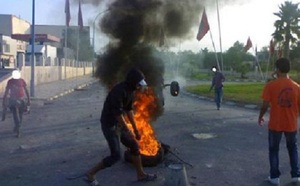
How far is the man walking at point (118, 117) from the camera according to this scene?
5.51 metres

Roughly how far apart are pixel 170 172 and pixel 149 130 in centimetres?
183

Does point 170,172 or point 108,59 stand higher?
point 108,59

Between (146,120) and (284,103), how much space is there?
258 cm

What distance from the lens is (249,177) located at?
641 cm

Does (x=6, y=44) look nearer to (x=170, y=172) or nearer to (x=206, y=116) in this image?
(x=206, y=116)

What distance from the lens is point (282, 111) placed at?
19.4 feet

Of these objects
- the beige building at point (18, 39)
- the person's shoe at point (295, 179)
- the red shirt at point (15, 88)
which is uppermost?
the beige building at point (18, 39)

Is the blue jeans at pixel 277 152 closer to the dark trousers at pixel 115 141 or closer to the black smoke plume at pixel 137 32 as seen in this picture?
A: the dark trousers at pixel 115 141

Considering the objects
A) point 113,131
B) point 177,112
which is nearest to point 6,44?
point 177,112

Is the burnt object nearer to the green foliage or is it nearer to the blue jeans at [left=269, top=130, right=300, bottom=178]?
the blue jeans at [left=269, top=130, right=300, bottom=178]

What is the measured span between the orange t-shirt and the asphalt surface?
34.0 inches

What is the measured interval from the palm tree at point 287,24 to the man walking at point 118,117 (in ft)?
135

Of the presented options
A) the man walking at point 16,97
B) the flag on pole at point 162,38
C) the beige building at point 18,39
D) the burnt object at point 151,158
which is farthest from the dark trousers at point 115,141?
the beige building at point 18,39

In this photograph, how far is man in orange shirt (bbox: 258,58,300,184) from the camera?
5938 millimetres
